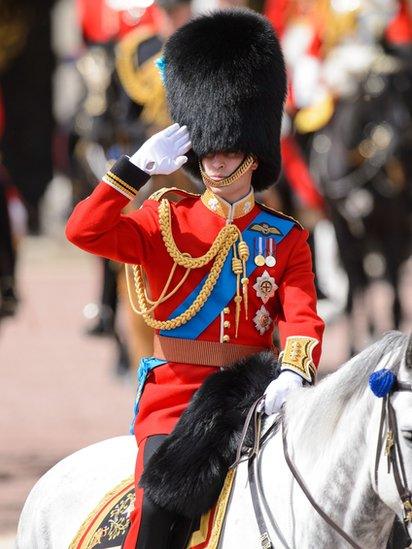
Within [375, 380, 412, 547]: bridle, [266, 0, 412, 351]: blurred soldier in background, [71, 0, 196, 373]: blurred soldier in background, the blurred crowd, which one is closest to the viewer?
[375, 380, 412, 547]: bridle

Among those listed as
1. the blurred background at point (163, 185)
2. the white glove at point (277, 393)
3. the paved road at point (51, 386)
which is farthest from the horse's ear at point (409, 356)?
the blurred background at point (163, 185)

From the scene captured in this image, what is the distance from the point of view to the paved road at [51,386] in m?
8.41

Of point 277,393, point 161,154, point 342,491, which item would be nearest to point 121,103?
point 161,154

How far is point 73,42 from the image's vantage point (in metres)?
21.2

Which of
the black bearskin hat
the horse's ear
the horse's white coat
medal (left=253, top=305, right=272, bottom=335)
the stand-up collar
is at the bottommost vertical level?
the horse's white coat

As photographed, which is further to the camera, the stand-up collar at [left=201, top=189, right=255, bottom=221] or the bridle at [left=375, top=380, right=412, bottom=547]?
the stand-up collar at [left=201, top=189, right=255, bottom=221]

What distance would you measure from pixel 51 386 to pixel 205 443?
23.3 feet

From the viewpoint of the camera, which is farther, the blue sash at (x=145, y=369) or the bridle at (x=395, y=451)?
the blue sash at (x=145, y=369)

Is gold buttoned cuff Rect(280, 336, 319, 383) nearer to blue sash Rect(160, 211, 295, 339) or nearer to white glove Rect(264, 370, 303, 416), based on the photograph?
white glove Rect(264, 370, 303, 416)

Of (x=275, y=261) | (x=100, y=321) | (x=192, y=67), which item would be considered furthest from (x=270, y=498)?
(x=100, y=321)

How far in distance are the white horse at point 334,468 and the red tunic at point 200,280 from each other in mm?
279

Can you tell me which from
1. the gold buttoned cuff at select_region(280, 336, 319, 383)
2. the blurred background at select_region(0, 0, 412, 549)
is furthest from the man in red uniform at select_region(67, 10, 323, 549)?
the blurred background at select_region(0, 0, 412, 549)

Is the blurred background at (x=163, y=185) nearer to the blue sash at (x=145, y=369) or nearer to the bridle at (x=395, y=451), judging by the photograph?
the blue sash at (x=145, y=369)

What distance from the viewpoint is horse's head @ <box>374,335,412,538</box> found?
348 cm
